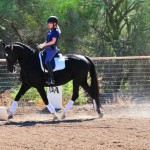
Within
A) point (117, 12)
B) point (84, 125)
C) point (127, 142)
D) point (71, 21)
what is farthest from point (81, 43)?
point (127, 142)

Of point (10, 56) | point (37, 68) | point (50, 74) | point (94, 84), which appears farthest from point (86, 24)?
point (10, 56)

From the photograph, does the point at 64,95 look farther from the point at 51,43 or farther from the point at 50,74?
the point at 51,43

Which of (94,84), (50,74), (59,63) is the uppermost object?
(59,63)

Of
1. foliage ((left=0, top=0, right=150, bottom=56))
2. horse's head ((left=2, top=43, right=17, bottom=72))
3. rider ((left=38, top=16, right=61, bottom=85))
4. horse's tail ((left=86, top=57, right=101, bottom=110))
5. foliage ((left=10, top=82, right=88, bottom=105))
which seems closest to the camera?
rider ((left=38, top=16, right=61, bottom=85))

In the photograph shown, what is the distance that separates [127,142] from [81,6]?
1498 cm

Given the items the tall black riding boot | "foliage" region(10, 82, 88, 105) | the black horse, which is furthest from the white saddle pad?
"foliage" region(10, 82, 88, 105)

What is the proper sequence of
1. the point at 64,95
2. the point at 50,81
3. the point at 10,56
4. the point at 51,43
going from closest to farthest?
1. the point at 51,43
2. the point at 10,56
3. the point at 50,81
4. the point at 64,95

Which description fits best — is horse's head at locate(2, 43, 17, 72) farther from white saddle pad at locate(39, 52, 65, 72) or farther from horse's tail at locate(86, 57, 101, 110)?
horse's tail at locate(86, 57, 101, 110)

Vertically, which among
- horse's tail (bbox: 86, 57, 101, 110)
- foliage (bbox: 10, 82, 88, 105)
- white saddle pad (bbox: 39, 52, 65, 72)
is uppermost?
white saddle pad (bbox: 39, 52, 65, 72)

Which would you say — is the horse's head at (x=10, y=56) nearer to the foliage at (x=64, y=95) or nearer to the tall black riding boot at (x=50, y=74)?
the tall black riding boot at (x=50, y=74)

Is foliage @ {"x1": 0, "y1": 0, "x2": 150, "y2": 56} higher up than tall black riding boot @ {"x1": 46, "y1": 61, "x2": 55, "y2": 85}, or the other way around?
foliage @ {"x1": 0, "y1": 0, "x2": 150, "y2": 56}

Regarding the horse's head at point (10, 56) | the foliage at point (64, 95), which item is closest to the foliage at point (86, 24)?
the foliage at point (64, 95)

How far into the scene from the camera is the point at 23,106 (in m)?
14.5

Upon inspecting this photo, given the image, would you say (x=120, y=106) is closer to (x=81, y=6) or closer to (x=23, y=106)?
(x=23, y=106)
